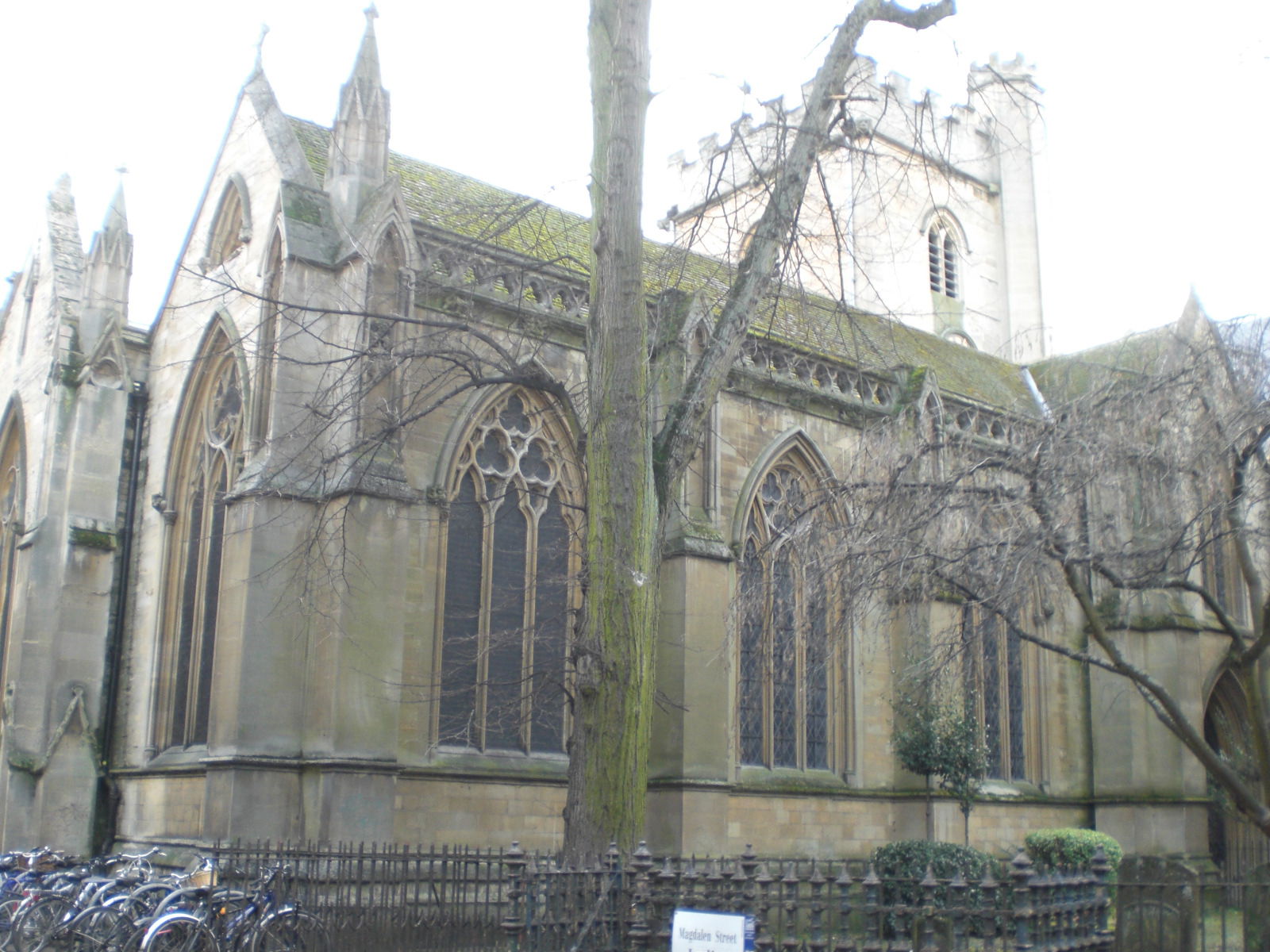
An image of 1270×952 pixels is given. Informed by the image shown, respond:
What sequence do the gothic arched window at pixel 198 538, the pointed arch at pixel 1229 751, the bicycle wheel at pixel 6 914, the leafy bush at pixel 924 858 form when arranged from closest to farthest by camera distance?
1. the bicycle wheel at pixel 6 914
2. the gothic arched window at pixel 198 538
3. the leafy bush at pixel 924 858
4. the pointed arch at pixel 1229 751

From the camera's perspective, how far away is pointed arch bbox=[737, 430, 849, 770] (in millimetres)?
18469

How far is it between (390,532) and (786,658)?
613 cm

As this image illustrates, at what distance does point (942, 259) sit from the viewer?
3591cm

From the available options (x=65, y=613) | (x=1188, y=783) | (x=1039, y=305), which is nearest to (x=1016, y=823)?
(x=1188, y=783)

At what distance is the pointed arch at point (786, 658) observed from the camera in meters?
18.5

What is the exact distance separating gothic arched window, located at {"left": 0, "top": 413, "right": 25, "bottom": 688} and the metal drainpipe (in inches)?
72.3

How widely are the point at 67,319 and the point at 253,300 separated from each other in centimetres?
393

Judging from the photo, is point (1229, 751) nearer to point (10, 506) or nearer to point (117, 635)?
point (117, 635)

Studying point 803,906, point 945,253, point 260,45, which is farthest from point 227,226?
point 945,253

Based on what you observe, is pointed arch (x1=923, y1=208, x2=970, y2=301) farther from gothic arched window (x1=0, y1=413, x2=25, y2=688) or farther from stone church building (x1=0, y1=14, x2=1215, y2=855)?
gothic arched window (x1=0, y1=413, x2=25, y2=688)

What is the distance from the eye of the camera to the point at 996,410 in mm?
23047

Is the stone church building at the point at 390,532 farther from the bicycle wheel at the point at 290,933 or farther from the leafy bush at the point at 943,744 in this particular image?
the bicycle wheel at the point at 290,933

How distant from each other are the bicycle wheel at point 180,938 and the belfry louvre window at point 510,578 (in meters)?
4.54

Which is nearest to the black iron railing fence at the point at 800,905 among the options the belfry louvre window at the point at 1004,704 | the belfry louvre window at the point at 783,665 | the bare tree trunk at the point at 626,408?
the bare tree trunk at the point at 626,408
